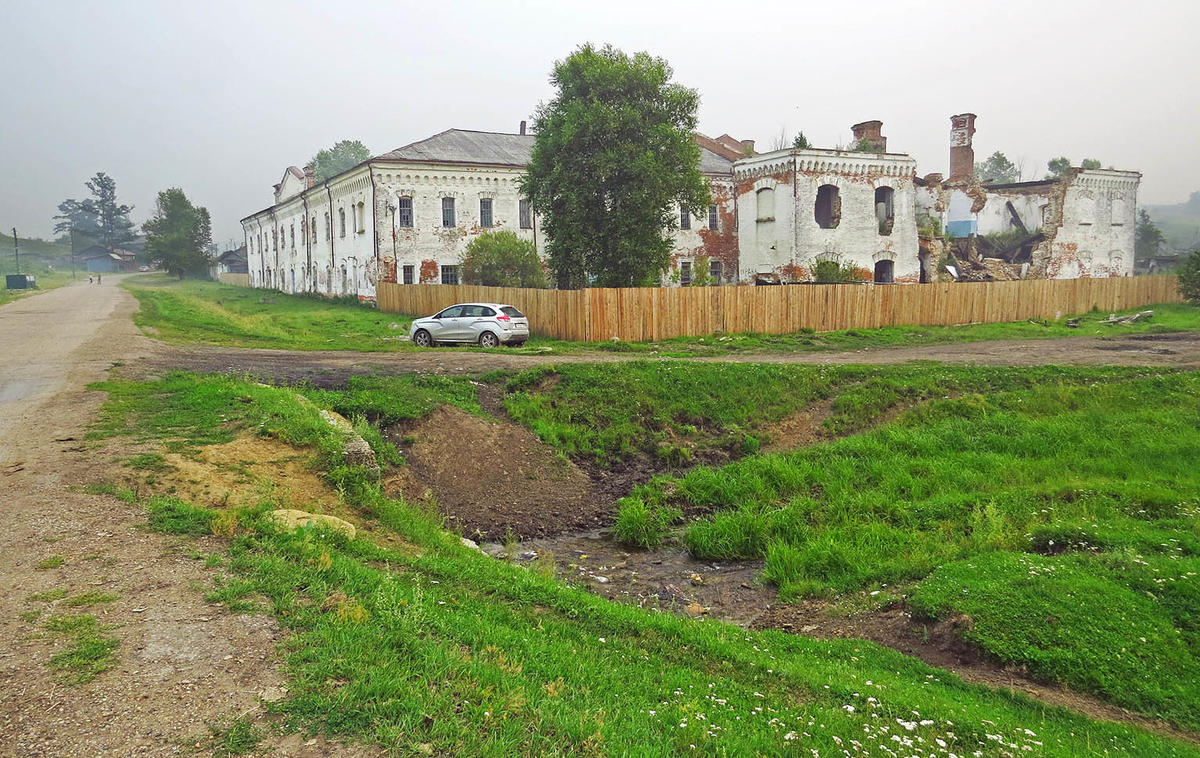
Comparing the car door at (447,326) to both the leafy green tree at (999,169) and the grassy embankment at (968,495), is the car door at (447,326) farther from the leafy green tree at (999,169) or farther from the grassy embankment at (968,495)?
the leafy green tree at (999,169)

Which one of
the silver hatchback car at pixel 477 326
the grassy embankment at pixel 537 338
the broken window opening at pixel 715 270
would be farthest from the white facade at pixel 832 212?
the silver hatchback car at pixel 477 326

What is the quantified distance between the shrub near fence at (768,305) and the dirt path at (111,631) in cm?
1662

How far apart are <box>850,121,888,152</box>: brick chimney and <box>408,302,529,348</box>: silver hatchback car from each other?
83.8 ft

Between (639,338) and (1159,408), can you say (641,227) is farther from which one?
(1159,408)

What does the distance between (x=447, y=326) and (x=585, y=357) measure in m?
5.53

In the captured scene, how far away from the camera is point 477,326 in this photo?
22641 millimetres

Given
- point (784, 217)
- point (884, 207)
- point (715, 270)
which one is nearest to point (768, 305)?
point (784, 217)

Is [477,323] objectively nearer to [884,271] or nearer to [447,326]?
[447,326]

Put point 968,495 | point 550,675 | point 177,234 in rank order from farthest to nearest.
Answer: point 177,234 → point 968,495 → point 550,675

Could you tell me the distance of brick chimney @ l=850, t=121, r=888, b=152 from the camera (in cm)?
3875

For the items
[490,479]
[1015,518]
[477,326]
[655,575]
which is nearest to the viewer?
[655,575]

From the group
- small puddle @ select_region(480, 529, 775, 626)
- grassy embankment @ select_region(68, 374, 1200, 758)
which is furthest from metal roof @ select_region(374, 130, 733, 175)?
grassy embankment @ select_region(68, 374, 1200, 758)

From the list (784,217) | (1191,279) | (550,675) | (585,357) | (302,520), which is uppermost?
(784,217)

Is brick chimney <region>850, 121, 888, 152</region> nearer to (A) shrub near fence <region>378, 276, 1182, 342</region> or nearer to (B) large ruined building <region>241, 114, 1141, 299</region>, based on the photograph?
(B) large ruined building <region>241, 114, 1141, 299</region>
